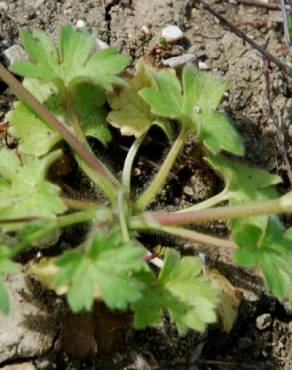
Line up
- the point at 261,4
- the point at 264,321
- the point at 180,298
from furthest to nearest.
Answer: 1. the point at 261,4
2. the point at 264,321
3. the point at 180,298

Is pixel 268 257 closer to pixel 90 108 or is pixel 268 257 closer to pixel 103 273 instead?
pixel 103 273

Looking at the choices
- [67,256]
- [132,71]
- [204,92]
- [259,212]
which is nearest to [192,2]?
[132,71]

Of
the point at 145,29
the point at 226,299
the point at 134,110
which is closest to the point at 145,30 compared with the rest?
the point at 145,29

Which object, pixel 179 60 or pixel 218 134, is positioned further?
pixel 179 60

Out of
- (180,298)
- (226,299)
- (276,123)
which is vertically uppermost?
(180,298)

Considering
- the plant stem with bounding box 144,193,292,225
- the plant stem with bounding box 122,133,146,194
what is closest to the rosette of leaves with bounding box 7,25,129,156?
the plant stem with bounding box 122,133,146,194

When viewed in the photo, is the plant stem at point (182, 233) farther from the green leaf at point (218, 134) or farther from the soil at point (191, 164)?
the green leaf at point (218, 134)

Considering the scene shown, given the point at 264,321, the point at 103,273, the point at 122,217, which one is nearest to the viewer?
the point at 103,273
